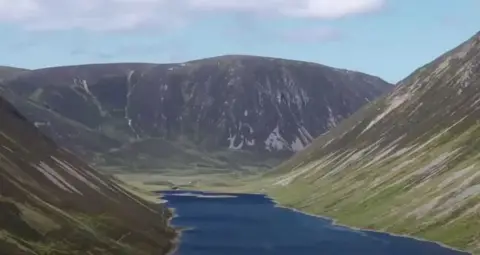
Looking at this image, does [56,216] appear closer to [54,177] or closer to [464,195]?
[54,177]

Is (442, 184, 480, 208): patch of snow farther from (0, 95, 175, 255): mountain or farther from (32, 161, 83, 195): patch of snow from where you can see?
(32, 161, 83, 195): patch of snow

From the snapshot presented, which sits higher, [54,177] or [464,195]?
[54,177]

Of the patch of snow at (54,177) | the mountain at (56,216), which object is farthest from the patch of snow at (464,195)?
the patch of snow at (54,177)

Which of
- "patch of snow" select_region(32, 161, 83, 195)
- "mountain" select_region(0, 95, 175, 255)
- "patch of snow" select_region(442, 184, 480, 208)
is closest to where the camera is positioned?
"mountain" select_region(0, 95, 175, 255)

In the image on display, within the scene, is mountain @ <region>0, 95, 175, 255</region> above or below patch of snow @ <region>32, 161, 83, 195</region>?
below

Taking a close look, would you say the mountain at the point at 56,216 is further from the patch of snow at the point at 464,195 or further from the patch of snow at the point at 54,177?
the patch of snow at the point at 464,195

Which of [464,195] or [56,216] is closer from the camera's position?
[56,216]

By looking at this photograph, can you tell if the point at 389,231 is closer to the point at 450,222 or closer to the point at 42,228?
the point at 450,222

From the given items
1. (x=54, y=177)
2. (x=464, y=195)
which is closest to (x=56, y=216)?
(x=54, y=177)

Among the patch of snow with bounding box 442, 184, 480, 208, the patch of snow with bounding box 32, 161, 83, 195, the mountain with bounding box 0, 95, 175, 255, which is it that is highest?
the patch of snow with bounding box 32, 161, 83, 195

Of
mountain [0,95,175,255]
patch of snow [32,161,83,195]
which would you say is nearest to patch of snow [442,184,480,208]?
mountain [0,95,175,255]
